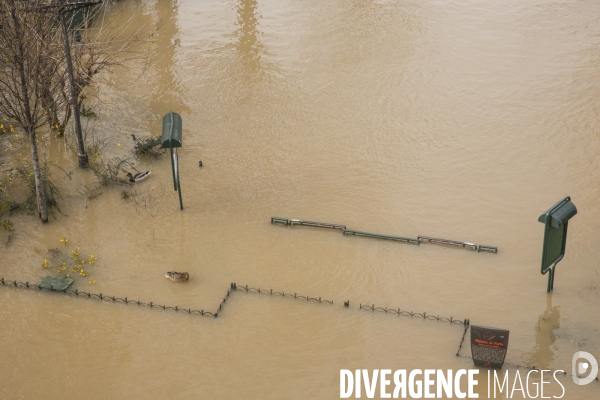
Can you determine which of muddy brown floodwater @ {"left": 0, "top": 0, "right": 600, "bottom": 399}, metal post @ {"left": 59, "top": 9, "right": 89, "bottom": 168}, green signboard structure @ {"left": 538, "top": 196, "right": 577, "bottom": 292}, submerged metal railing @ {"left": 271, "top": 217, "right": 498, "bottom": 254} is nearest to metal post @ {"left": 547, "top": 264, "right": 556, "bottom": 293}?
green signboard structure @ {"left": 538, "top": 196, "right": 577, "bottom": 292}

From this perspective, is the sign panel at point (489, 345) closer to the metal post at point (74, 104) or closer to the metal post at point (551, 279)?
the metal post at point (551, 279)

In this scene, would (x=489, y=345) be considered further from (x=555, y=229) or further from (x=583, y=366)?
(x=555, y=229)

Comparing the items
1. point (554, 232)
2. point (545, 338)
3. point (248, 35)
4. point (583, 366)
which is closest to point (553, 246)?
point (554, 232)

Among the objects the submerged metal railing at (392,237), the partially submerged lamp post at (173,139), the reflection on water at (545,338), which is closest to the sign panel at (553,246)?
the reflection on water at (545,338)

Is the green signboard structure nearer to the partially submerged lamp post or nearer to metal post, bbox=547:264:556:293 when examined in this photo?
metal post, bbox=547:264:556:293

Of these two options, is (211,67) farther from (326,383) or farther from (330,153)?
(326,383)
